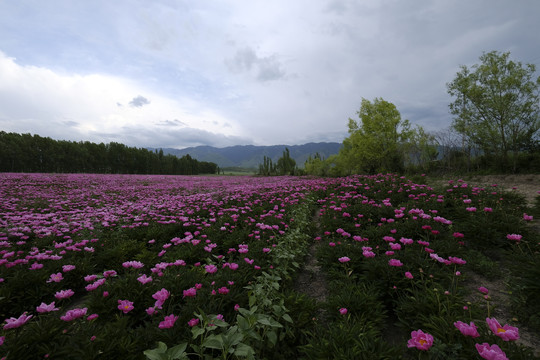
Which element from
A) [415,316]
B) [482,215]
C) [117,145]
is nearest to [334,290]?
[415,316]

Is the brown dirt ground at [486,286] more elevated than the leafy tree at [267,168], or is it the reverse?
the leafy tree at [267,168]

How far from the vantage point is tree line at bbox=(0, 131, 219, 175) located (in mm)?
40969

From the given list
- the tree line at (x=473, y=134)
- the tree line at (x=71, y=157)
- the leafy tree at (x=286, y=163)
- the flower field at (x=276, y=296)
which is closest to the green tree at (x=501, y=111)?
the tree line at (x=473, y=134)

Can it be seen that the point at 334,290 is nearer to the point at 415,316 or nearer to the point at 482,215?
the point at 415,316

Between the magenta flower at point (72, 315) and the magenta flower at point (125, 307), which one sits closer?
the magenta flower at point (72, 315)

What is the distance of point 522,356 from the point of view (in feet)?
5.10

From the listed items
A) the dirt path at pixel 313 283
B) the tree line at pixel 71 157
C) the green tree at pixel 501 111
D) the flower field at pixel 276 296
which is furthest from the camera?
the tree line at pixel 71 157

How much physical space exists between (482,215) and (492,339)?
3923 millimetres

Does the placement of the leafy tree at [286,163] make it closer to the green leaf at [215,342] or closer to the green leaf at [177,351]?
the green leaf at [215,342]

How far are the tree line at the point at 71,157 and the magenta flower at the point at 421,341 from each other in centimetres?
6388

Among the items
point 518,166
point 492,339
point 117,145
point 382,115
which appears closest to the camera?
point 492,339

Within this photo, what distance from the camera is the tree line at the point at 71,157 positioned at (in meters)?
41.0

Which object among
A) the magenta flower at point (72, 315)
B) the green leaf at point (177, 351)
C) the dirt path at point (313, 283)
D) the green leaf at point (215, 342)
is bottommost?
the dirt path at point (313, 283)

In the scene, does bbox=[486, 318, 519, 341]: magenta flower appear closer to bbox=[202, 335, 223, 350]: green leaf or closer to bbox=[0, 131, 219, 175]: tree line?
bbox=[202, 335, 223, 350]: green leaf
